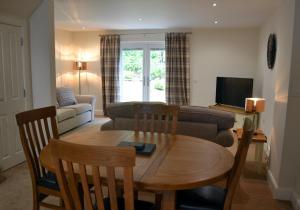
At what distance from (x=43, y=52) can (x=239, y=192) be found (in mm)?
3109

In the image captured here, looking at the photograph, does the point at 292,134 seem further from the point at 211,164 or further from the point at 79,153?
the point at 79,153

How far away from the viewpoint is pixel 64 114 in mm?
5234

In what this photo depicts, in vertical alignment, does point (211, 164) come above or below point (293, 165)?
above

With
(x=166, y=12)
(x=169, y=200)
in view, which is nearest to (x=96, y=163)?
(x=169, y=200)

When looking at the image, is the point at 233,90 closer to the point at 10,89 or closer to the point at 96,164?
the point at 10,89

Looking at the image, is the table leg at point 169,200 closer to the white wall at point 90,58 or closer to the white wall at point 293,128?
the white wall at point 293,128

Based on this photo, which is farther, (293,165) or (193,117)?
(193,117)

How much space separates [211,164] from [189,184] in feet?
1.06

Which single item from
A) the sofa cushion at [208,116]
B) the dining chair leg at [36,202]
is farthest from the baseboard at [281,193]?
the dining chair leg at [36,202]

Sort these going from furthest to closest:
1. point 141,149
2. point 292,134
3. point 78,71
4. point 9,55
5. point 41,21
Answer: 1. point 78,71
2. point 41,21
3. point 9,55
4. point 292,134
5. point 141,149

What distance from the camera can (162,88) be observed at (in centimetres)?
709

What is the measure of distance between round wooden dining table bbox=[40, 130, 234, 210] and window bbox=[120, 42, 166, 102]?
4.88m

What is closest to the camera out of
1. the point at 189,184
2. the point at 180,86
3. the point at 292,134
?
the point at 189,184

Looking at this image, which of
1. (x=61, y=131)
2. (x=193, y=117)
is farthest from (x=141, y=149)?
(x=61, y=131)
